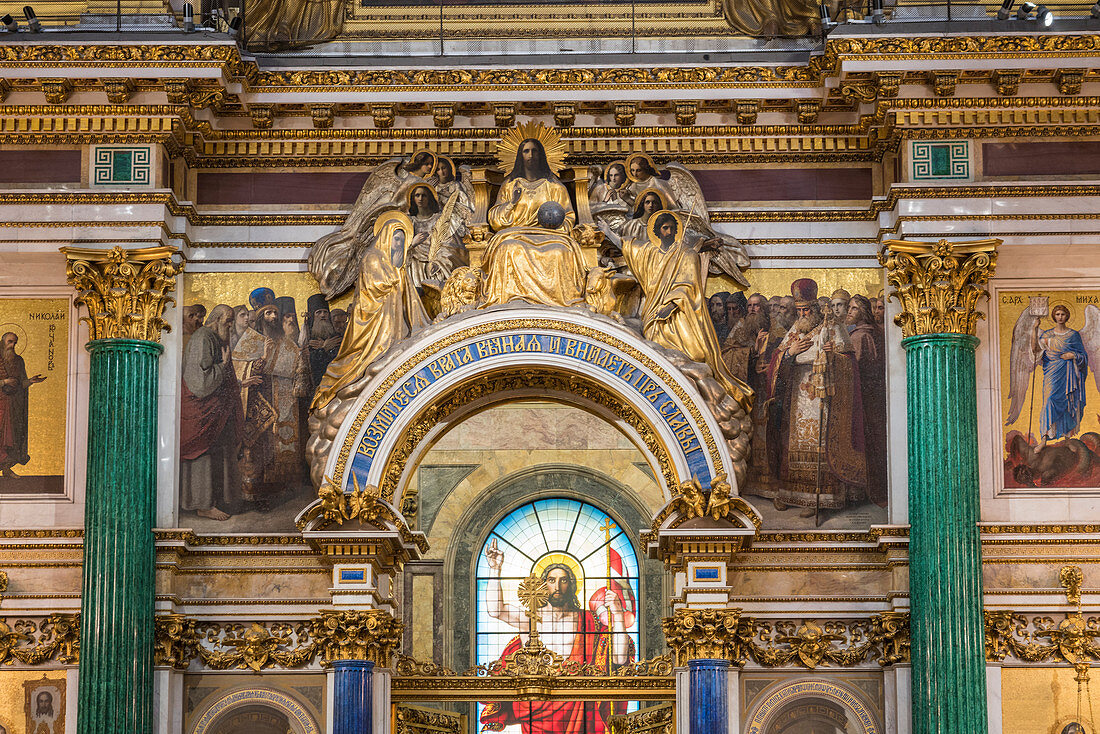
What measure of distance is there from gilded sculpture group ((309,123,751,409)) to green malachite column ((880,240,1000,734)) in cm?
214

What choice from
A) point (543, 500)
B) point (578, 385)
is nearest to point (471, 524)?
point (543, 500)

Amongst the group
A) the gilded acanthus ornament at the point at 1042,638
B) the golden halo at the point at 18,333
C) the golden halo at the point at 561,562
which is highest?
the golden halo at the point at 18,333

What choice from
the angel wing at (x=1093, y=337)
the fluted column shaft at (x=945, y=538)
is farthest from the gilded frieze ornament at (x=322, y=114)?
the angel wing at (x=1093, y=337)

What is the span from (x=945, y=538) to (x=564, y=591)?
12499mm

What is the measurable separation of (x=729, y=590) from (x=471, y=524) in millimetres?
11274

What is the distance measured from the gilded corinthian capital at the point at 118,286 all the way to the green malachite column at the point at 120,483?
1cm

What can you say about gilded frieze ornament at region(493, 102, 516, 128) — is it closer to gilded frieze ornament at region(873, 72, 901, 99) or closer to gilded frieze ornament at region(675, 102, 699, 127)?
gilded frieze ornament at region(675, 102, 699, 127)

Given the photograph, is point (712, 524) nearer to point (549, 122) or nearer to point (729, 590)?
point (729, 590)

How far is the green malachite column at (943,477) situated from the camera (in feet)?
66.2

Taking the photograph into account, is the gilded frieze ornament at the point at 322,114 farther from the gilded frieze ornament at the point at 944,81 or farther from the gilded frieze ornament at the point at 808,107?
the gilded frieze ornament at the point at 944,81

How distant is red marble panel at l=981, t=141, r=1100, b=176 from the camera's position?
21.7 metres

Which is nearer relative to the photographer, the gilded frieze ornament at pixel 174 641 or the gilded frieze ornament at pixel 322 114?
the gilded frieze ornament at pixel 174 641

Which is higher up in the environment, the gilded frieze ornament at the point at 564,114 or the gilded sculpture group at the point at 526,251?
the gilded frieze ornament at the point at 564,114

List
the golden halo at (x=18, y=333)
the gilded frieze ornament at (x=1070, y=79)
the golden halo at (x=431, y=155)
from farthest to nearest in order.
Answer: the golden halo at (x=431, y=155), the golden halo at (x=18, y=333), the gilded frieze ornament at (x=1070, y=79)
